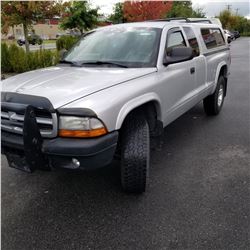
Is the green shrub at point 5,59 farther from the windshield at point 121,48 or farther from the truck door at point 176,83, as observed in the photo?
the truck door at point 176,83

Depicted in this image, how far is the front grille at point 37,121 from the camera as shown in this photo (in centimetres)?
285

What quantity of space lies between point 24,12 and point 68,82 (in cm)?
980

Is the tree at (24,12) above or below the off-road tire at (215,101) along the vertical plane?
above

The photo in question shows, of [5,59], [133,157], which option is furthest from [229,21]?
[133,157]

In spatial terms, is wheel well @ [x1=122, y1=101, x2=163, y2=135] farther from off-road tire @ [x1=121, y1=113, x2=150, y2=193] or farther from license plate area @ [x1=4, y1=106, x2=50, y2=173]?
license plate area @ [x1=4, y1=106, x2=50, y2=173]

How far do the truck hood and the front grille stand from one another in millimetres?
131

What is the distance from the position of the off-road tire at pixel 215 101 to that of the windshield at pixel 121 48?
229 cm

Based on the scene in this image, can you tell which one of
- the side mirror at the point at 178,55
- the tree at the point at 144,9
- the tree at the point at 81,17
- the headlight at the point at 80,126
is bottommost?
the headlight at the point at 80,126

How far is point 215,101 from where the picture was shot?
6160mm

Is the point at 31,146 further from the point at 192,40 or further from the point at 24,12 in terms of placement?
the point at 24,12

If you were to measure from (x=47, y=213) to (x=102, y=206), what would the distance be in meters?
0.53

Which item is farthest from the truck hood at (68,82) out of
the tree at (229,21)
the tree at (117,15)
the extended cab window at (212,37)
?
the tree at (229,21)

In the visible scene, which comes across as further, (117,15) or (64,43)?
(117,15)

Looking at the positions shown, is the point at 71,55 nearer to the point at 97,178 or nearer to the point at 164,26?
the point at 164,26
